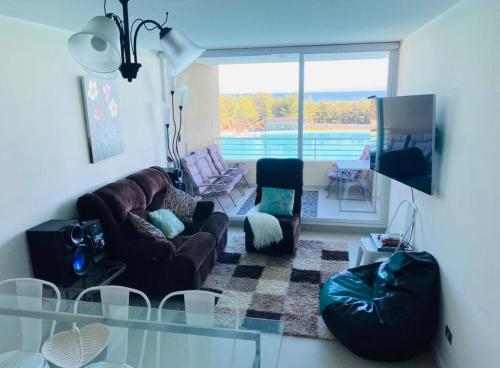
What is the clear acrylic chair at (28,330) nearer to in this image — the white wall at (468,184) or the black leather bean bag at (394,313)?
the black leather bean bag at (394,313)

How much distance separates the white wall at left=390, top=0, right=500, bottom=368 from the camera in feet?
5.82

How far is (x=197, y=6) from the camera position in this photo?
224cm

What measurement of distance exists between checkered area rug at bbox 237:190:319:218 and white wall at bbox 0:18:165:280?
2.31 m

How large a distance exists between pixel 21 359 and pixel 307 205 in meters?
4.36

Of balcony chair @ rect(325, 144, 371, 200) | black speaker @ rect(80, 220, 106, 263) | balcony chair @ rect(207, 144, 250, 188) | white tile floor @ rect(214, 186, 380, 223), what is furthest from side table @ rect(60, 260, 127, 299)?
balcony chair @ rect(325, 144, 371, 200)

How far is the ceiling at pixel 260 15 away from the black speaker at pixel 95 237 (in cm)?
151

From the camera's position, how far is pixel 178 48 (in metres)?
1.71

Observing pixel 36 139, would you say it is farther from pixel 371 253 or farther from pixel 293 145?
pixel 293 145

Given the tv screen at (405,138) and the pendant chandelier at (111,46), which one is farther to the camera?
the tv screen at (405,138)

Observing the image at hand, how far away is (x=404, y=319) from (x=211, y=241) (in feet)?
5.78

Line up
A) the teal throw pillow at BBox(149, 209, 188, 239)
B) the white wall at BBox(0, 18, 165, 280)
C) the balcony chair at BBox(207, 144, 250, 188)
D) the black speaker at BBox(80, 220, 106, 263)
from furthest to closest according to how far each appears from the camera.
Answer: the balcony chair at BBox(207, 144, 250, 188)
the teal throw pillow at BBox(149, 209, 188, 239)
the black speaker at BBox(80, 220, 106, 263)
the white wall at BBox(0, 18, 165, 280)

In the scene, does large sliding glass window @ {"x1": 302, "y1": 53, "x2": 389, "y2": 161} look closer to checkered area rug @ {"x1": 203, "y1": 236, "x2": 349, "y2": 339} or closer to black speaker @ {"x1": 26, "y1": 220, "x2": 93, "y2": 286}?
checkered area rug @ {"x1": 203, "y1": 236, "x2": 349, "y2": 339}

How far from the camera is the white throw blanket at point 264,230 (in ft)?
12.6

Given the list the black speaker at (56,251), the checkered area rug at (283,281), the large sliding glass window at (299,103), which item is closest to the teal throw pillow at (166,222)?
the checkered area rug at (283,281)
